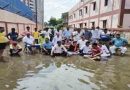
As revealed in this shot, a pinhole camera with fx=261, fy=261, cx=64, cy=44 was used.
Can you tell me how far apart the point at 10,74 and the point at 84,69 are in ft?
10.2

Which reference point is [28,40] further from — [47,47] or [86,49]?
[86,49]

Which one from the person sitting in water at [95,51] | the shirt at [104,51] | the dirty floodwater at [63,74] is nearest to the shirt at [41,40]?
the dirty floodwater at [63,74]

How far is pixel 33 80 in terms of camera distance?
878cm

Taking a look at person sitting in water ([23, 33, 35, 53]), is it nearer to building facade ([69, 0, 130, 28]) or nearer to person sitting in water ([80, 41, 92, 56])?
person sitting in water ([80, 41, 92, 56])

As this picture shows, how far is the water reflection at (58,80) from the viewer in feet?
25.8

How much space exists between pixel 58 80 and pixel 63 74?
3.61 ft

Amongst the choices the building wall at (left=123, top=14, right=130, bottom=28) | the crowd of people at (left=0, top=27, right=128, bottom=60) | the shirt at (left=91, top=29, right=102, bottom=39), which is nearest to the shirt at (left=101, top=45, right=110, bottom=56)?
the crowd of people at (left=0, top=27, right=128, bottom=60)

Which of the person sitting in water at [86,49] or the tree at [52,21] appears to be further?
the tree at [52,21]

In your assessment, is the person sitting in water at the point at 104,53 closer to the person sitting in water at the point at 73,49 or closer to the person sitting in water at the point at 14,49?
the person sitting in water at the point at 73,49

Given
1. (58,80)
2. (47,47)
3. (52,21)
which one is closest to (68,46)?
(47,47)

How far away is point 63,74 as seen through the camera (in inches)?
389

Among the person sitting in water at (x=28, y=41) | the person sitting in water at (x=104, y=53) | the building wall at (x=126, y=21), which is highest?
the building wall at (x=126, y=21)

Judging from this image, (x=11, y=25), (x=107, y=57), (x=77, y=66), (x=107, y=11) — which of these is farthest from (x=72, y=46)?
(x=107, y=11)

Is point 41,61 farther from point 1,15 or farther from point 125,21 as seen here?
point 125,21
